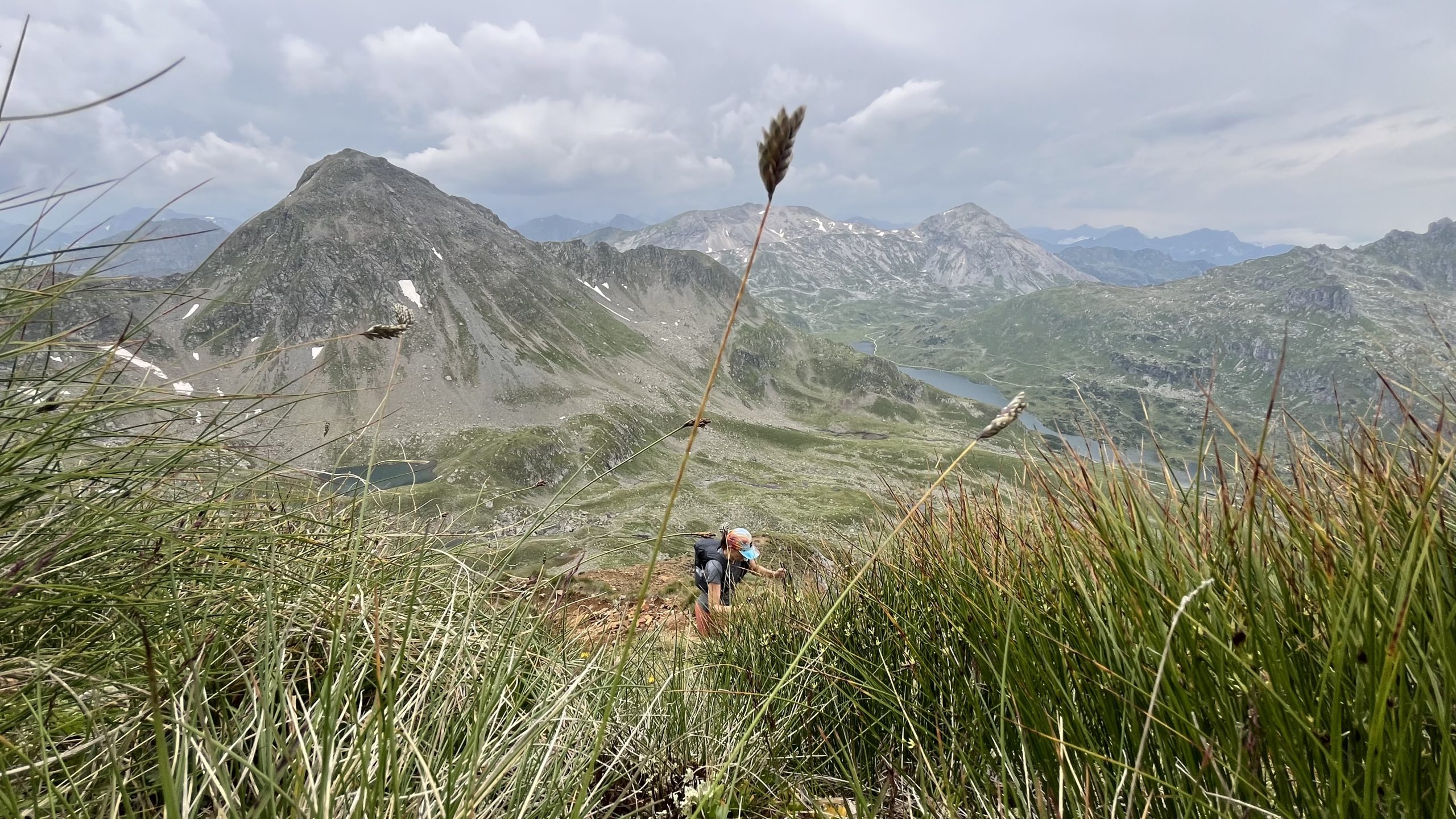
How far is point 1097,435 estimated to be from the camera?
301cm

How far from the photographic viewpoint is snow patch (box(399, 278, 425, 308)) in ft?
597

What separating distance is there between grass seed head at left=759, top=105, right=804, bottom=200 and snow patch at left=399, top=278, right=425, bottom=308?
201210mm

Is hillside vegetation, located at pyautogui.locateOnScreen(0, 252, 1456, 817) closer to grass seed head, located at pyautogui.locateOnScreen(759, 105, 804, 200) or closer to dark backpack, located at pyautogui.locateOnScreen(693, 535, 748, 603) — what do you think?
grass seed head, located at pyautogui.locateOnScreen(759, 105, 804, 200)

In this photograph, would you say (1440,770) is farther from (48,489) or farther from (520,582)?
(520,582)

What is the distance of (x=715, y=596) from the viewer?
22.9ft

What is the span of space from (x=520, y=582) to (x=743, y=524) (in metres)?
99.3

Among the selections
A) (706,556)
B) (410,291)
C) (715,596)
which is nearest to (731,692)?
(715,596)

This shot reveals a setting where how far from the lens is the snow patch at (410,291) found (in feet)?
597

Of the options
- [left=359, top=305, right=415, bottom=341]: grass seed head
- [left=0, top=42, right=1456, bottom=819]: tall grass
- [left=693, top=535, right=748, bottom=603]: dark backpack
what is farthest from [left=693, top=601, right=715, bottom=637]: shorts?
[left=359, top=305, right=415, bottom=341]: grass seed head

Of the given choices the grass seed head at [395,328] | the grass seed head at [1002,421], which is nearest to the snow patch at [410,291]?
the grass seed head at [395,328]

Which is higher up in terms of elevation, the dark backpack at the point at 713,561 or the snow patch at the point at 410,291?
the snow patch at the point at 410,291

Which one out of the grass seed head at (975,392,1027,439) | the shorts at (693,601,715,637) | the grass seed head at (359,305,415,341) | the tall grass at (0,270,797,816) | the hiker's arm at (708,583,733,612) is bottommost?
the hiker's arm at (708,583,733,612)

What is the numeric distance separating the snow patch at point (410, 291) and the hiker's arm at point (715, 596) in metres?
196

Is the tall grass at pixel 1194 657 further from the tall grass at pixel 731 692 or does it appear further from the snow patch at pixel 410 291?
the snow patch at pixel 410 291
